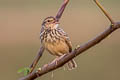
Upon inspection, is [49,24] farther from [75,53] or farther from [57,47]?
[75,53]

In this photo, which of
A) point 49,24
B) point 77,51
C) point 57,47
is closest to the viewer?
point 77,51

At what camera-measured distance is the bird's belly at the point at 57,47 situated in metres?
4.43

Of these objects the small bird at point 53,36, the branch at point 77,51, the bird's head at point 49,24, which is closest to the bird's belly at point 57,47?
the small bird at point 53,36

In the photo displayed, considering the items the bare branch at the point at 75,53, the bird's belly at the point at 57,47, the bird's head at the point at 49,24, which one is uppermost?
the bare branch at the point at 75,53

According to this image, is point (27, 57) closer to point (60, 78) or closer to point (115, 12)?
point (60, 78)

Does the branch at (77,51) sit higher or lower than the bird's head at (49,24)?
higher

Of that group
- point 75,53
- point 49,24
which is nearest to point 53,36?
point 49,24

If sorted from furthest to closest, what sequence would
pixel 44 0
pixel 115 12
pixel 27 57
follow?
1. pixel 44 0
2. pixel 115 12
3. pixel 27 57

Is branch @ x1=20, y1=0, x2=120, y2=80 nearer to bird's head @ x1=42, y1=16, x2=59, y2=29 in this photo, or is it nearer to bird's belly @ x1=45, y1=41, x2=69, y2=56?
bird's belly @ x1=45, y1=41, x2=69, y2=56

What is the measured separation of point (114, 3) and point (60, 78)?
855 centimetres

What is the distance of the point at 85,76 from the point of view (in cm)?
1106

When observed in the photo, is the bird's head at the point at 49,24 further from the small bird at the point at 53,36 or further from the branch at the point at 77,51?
the branch at the point at 77,51

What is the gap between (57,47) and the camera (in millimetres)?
4695

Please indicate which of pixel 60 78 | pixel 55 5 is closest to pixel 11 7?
pixel 55 5
